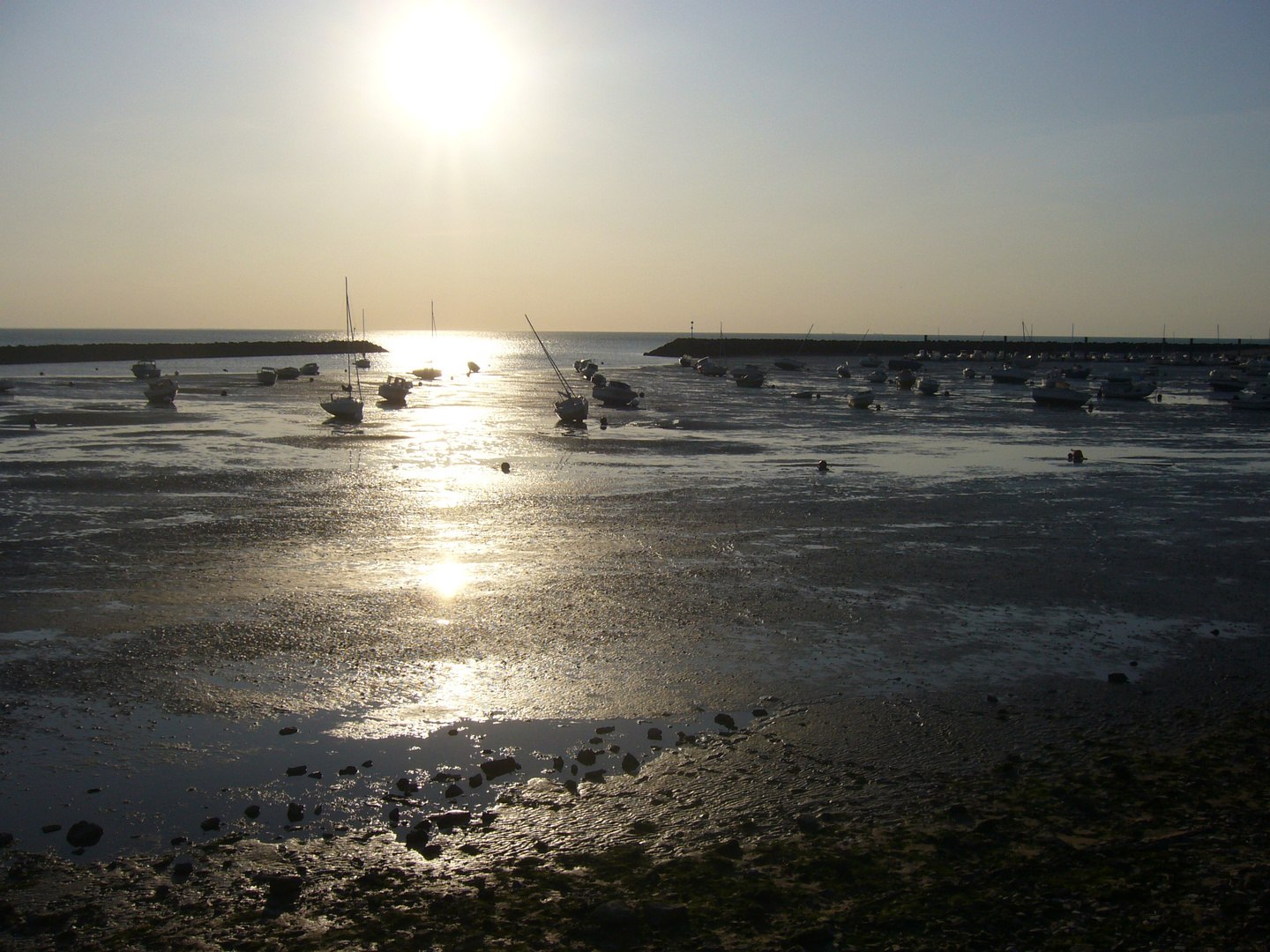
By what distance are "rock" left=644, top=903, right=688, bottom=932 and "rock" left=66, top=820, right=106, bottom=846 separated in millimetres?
4708

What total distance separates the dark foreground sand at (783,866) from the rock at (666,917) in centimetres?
1

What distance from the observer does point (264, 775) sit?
9.20m

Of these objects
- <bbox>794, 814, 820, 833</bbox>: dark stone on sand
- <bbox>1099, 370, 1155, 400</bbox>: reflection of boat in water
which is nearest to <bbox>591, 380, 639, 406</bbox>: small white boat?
<bbox>1099, 370, 1155, 400</bbox>: reflection of boat in water

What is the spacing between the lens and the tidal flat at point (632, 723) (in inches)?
273

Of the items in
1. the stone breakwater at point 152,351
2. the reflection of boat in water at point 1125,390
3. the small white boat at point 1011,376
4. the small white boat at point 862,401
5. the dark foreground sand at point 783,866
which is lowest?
the dark foreground sand at point 783,866

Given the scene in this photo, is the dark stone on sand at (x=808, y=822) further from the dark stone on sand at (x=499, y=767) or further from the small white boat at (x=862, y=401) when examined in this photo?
the small white boat at (x=862, y=401)

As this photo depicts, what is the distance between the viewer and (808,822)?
8.09 meters

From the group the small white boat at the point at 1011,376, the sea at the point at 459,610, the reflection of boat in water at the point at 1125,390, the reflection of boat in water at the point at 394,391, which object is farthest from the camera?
the small white boat at the point at 1011,376

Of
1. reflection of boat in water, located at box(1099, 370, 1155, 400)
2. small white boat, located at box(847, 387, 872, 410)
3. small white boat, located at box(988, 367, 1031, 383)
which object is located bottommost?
small white boat, located at box(847, 387, 872, 410)

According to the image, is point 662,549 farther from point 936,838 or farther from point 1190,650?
point 936,838

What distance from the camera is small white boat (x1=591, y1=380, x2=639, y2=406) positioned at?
61.1 metres

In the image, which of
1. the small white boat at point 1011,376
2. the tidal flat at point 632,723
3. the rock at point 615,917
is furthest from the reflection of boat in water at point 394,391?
the small white boat at point 1011,376

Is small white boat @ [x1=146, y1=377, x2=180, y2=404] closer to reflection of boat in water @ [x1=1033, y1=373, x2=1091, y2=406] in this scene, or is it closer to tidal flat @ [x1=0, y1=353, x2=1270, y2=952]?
tidal flat @ [x1=0, y1=353, x2=1270, y2=952]

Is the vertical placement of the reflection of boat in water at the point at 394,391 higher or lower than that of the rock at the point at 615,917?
higher
